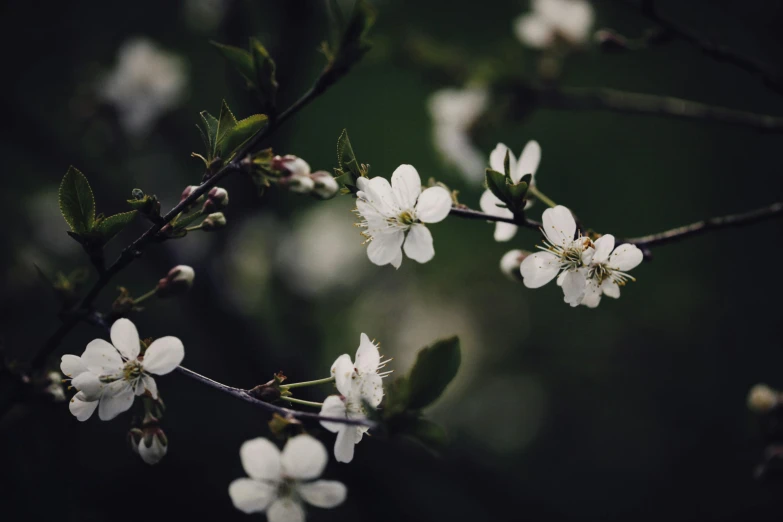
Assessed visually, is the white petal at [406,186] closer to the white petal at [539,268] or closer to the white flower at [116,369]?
the white petal at [539,268]

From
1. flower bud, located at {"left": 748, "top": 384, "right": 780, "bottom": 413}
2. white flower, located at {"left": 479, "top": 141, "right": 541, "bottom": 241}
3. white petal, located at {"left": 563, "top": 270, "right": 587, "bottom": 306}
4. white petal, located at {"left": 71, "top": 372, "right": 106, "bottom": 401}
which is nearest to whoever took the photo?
white petal, located at {"left": 71, "top": 372, "right": 106, "bottom": 401}

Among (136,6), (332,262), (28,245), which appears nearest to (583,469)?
(332,262)

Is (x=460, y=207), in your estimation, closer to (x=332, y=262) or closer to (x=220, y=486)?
(x=220, y=486)

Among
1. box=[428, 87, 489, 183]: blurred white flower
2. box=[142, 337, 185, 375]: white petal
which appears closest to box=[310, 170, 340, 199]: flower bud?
box=[142, 337, 185, 375]: white petal

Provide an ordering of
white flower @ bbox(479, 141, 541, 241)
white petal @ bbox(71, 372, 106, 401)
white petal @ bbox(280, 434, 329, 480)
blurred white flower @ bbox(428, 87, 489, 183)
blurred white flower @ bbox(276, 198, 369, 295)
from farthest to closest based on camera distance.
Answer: blurred white flower @ bbox(276, 198, 369, 295) < blurred white flower @ bbox(428, 87, 489, 183) < white flower @ bbox(479, 141, 541, 241) < white petal @ bbox(71, 372, 106, 401) < white petal @ bbox(280, 434, 329, 480)

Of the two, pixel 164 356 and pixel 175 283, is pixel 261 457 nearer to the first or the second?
pixel 164 356

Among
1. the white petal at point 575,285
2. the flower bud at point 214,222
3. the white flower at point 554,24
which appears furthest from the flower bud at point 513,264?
the white flower at point 554,24

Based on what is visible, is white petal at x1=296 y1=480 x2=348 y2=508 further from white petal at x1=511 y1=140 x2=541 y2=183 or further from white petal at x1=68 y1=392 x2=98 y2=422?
white petal at x1=511 y1=140 x2=541 y2=183
